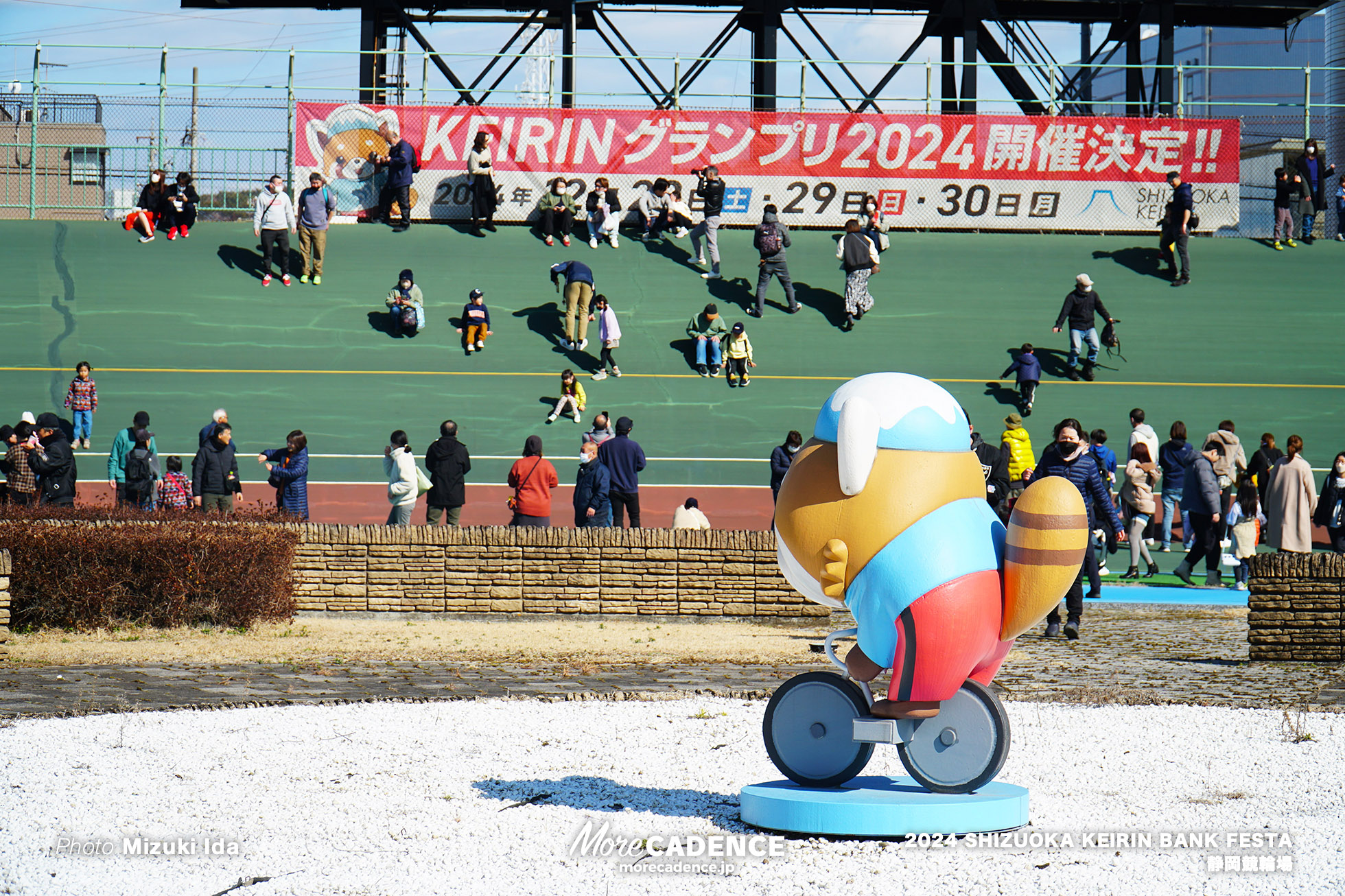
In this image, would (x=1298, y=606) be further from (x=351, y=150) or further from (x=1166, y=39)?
(x=1166, y=39)

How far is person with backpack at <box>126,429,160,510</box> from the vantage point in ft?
57.7

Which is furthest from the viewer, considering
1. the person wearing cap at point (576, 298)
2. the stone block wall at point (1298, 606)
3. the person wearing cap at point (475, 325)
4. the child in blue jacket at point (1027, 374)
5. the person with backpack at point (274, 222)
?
the person with backpack at point (274, 222)

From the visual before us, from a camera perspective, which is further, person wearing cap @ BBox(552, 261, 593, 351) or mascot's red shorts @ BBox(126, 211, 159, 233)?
mascot's red shorts @ BBox(126, 211, 159, 233)

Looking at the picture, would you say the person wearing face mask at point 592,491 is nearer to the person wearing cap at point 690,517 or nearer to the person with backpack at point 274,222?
the person wearing cap at point 690,517

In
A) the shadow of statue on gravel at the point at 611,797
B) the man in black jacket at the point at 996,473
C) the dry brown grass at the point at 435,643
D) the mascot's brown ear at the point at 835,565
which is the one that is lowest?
the shadow of statue on gravel at the point at 611,797

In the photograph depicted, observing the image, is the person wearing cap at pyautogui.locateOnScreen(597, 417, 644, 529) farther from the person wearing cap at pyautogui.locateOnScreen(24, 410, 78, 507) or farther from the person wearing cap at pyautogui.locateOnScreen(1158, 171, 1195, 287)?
the person wearing cap at pyautogui.locateOnScreen(1158, 171, 1195, 287)

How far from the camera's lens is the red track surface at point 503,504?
19.7m

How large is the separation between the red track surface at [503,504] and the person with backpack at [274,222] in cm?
537

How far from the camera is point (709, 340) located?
74.8 feet

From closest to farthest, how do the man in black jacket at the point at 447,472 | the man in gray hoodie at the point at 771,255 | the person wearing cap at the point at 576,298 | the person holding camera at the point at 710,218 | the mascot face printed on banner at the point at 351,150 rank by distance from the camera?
the man in black jacket at the point at 447,472, the person wearing cap at the point at 576,298, the man in gray hoodie at the point at 771,255, the person holding camera at the point at 710,218, the mascot face printed on banner at the point at 351,150

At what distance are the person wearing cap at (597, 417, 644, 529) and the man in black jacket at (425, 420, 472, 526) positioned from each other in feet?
6.21

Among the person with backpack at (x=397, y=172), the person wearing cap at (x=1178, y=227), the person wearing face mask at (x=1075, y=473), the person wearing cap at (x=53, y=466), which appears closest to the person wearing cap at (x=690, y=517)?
the person wearing face mask at (x=1075, y=473)

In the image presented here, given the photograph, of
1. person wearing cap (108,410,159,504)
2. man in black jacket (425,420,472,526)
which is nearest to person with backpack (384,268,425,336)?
person wearing cap (108,410,159,504)

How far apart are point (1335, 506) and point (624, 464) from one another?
8982mm
